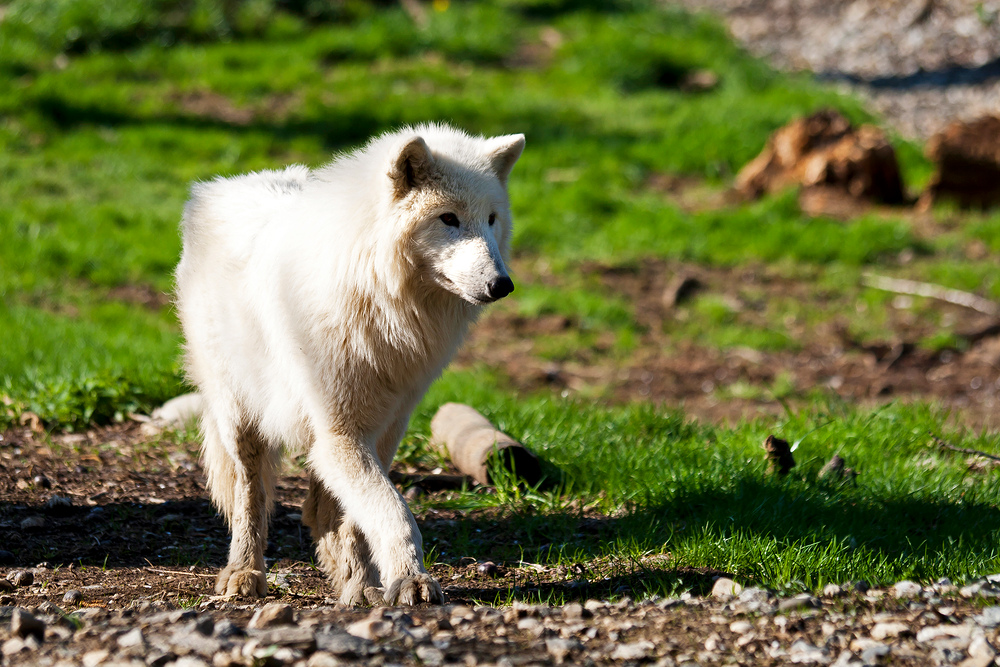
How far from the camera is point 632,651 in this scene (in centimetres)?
303

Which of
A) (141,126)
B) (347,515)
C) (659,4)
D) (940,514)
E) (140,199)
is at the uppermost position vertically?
(659,4)

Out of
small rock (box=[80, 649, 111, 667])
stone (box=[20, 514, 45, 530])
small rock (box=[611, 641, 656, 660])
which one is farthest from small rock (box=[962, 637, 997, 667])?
stone (box=[20, 514, 45, 530])

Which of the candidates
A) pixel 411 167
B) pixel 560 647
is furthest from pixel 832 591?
pixel 411 167

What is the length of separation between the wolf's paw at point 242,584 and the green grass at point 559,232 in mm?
969

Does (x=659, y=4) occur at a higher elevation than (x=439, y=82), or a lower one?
higher

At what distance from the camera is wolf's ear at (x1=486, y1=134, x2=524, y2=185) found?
3957 millimetres

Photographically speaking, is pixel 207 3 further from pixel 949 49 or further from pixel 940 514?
pixel 940 514

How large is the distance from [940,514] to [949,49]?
38.5 feet

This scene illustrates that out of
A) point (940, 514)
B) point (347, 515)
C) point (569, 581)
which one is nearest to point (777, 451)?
point (940, 514)

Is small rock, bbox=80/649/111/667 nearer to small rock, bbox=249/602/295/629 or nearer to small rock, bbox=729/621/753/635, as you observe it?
small rock, bbox=249/602/295/629

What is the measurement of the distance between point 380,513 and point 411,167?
1.32 m

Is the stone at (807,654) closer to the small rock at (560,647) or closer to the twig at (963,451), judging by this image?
the small rock at (560,647)

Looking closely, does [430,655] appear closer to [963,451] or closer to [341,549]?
[341,549]

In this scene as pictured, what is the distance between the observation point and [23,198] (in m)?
9.55
